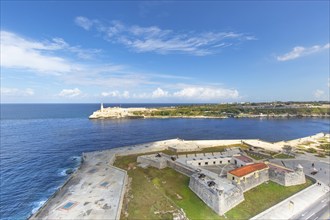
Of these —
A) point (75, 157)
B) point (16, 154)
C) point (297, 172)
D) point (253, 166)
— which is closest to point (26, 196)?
point (75, 157)

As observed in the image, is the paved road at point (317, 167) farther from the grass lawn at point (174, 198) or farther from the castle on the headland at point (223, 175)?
the castle on the headland at point (223, 175)

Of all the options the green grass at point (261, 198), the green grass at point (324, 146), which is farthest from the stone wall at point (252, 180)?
the green grass at point (324, 146)

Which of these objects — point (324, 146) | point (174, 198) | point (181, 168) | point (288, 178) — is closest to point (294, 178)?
point (288, 178)

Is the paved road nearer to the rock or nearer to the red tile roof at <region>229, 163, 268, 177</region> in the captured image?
the red tile roof at <region>229, 163, 268, 177</region>

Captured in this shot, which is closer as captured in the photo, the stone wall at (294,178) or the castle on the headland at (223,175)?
→ the castle on the headland at (223,175)

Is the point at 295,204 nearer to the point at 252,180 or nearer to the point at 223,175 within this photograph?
the point at 252,180

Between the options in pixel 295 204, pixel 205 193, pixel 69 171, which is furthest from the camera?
pixel 69 171

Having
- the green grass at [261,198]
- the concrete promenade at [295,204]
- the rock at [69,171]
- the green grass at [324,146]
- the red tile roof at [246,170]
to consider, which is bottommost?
the concrete promenade at [295,204]
